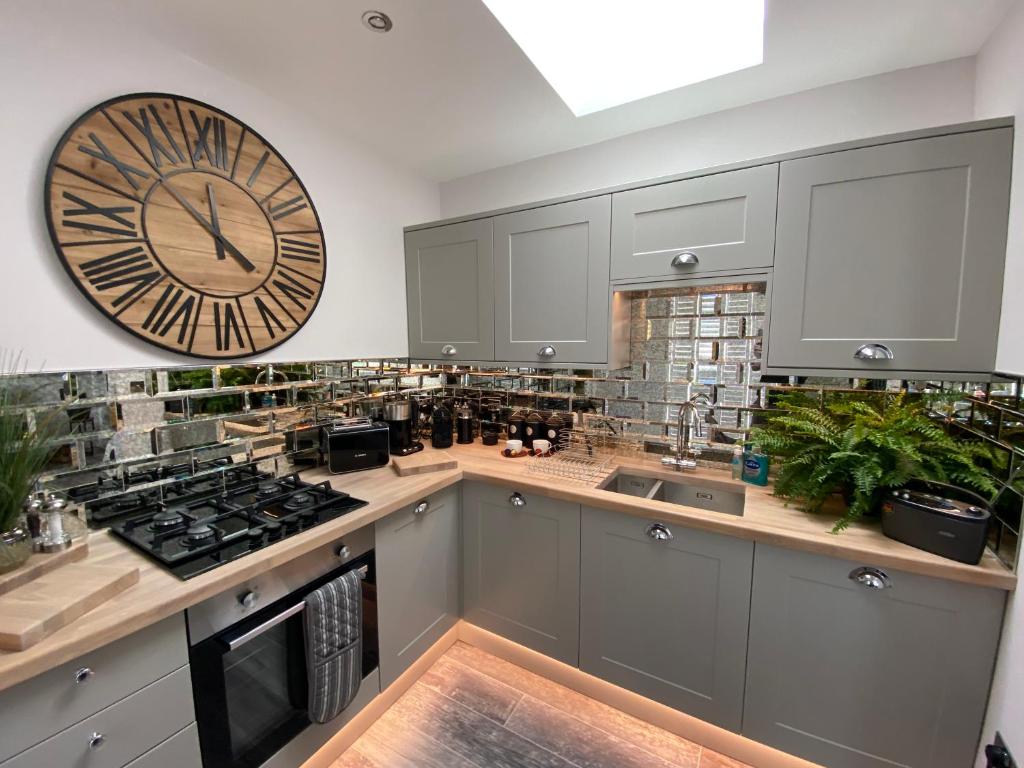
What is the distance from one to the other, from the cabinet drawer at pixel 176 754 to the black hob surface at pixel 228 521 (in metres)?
0.39

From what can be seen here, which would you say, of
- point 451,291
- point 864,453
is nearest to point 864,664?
point 864,453

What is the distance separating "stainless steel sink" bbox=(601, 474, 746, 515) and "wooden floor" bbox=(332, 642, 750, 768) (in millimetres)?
885

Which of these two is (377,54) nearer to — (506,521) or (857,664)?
(506,521)

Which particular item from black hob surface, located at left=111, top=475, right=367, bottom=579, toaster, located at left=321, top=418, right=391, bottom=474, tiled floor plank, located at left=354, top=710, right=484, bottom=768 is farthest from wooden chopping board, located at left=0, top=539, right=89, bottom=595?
tiled floor plank, located at left=354, top=710, right=484, bottom=768

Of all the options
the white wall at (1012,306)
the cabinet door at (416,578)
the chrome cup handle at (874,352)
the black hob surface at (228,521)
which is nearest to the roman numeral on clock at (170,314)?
the black hob surface at (228,521)

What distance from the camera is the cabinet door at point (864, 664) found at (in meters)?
1.13

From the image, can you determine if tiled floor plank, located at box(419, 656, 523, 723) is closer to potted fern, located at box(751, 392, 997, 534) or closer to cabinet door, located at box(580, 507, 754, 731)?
cabinet door, located at box(580, 507, 754, 731)

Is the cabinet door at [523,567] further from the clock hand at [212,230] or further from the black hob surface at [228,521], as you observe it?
the clock hand at [212,230]

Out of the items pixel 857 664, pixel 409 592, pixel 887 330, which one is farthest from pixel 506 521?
pixel 887 330

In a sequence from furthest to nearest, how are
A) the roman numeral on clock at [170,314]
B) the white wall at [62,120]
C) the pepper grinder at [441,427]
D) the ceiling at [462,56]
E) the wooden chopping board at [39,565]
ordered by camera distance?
the pepper grinder at [441,427]
the roman numeral on clock at [170,314]
the ceiling at [462,56]
the white wall at [62,120]
the wooden chopping board at [39,565]

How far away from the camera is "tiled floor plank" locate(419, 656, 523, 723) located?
167 cm

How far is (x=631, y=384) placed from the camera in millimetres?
2088

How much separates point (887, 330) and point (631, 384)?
100 centimetres

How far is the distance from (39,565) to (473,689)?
5.07ft
